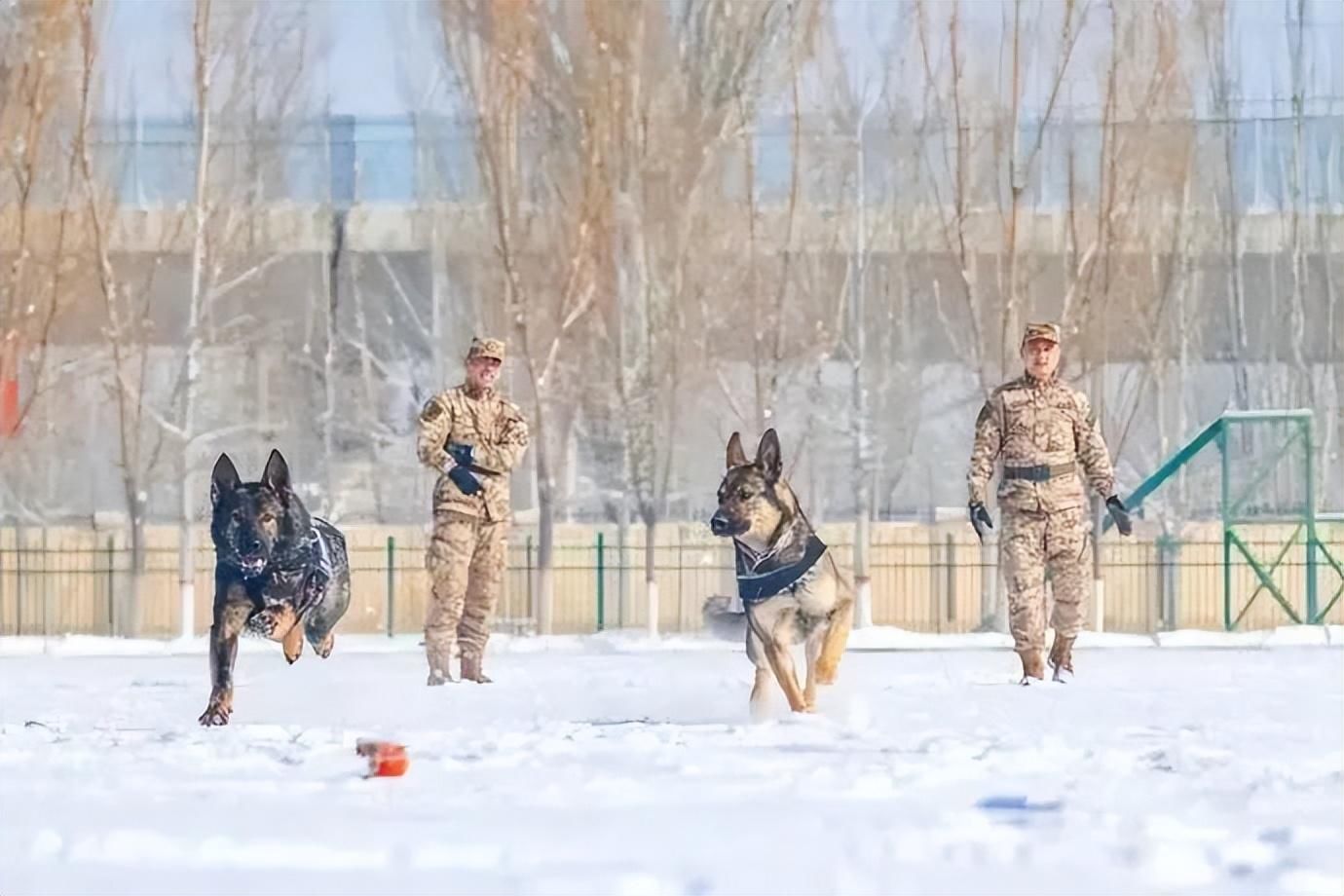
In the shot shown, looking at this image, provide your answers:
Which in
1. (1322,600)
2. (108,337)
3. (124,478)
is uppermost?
(108,337)

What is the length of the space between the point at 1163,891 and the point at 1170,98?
72.7ft

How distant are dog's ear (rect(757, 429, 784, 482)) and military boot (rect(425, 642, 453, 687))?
278 cm

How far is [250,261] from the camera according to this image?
26250mm

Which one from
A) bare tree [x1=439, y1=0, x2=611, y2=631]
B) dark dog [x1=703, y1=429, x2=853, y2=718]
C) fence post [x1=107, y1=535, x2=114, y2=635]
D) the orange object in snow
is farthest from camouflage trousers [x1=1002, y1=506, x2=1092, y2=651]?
fence post [x1=107, y1=535, x2=114, y2=635]

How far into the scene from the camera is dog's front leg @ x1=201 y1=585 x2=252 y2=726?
28.0 feet

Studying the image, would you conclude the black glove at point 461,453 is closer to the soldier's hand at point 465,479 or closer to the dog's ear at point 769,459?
the soldier's hand at point 465,479

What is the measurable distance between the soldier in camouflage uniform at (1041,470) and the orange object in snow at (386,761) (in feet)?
14.1

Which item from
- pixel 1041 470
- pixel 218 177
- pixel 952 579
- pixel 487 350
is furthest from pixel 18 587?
pixel 1041 470

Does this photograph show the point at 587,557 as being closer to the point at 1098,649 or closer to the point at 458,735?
the point at 1098,649

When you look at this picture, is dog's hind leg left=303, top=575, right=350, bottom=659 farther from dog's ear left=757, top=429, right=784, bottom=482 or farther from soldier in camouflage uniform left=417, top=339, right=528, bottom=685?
dog's ear left=757, top=429, right=784, bottom=482

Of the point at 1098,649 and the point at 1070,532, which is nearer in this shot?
the point at 1070,532

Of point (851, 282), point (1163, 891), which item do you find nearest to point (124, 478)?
point (851, 282)

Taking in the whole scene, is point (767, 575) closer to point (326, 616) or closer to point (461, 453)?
point (461, 453)

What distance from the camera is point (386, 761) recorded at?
259 inches
